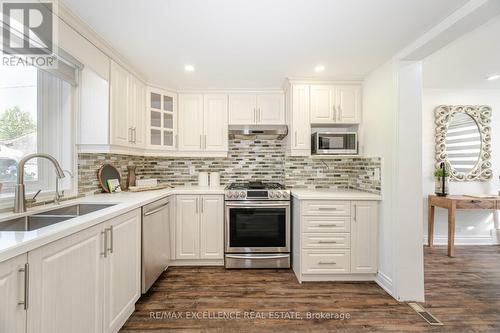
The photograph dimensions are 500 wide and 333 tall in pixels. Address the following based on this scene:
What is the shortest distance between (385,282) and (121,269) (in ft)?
8.05

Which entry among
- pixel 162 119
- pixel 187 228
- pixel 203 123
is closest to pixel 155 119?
pixel 162 119

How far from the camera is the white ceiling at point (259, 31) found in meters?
1.54

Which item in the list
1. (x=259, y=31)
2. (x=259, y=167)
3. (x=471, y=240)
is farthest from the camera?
(x=471, y=240)

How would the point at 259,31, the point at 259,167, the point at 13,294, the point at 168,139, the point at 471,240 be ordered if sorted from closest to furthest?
the point at 13,294 < the point at 259,31 < the point at 168,139 < the point at 259,167 < the point at 471,240

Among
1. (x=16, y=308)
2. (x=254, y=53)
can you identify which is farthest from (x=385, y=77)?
(x=16, y=308)

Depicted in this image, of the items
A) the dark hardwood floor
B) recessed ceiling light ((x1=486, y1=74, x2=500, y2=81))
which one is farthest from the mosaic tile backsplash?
recessed ceiling light ((x1=486, y1=74, x2=500, y2=81))

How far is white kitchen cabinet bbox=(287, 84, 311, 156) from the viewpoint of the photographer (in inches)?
112

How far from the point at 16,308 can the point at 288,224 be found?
229cm

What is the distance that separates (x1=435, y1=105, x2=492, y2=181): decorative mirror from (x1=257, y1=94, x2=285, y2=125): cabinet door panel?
2.44m

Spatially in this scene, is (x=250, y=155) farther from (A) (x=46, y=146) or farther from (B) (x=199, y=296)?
(A) (x=46, y=146)

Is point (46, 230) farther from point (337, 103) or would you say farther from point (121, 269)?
point (337, 103)

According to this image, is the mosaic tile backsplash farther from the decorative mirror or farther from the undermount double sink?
the decorative mirror

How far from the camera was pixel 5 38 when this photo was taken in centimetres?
152

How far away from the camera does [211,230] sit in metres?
2.80
